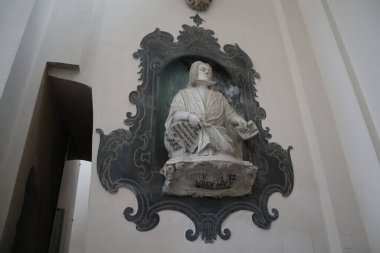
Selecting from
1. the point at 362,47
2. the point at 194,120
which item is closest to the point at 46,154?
the point at 194,120

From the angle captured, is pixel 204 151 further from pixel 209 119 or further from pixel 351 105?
pixel 351 105

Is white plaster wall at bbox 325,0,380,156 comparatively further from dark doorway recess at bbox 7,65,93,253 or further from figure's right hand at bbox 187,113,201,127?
dark doorway recess at bbox 7,65,93,253

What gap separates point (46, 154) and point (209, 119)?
1555mm

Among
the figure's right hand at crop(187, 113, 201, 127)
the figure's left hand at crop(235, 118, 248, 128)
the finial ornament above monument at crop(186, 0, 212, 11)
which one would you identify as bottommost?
the figure's right hand at crop(187, 113, 201, 127)

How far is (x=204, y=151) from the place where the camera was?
2.03 metres

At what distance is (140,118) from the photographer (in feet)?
7.79

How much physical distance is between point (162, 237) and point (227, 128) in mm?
922

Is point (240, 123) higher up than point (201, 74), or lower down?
lower down

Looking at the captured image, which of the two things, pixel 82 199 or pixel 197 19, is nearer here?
pixel 197 19

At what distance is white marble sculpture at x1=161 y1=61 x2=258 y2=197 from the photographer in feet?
6.61

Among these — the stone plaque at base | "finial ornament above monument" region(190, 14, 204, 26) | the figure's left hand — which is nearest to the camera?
the stone plaque at base

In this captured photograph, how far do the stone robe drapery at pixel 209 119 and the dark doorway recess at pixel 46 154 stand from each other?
2.75 ft

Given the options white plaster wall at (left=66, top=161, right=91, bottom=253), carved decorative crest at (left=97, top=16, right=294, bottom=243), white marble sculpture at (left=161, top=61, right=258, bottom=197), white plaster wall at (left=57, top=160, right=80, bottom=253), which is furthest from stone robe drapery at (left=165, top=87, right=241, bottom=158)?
white plaster wall at (left=66, top=161, right=91, bottom=253)

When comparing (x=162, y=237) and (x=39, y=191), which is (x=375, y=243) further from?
(x=39, y=191)
